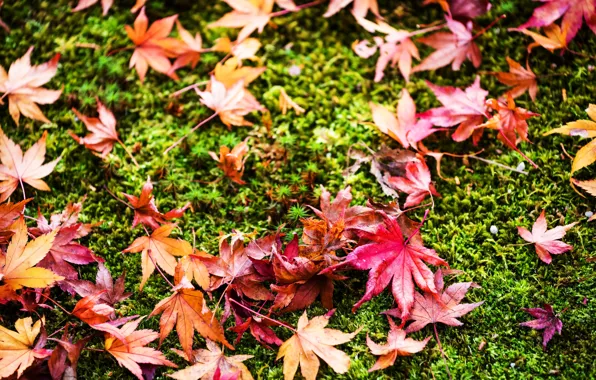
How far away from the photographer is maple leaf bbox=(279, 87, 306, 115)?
2213 millimetres

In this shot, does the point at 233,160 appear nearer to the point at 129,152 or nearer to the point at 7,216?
the point at 129,152

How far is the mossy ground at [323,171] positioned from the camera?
171 centimetres

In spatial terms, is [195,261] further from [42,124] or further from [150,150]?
[42,124]

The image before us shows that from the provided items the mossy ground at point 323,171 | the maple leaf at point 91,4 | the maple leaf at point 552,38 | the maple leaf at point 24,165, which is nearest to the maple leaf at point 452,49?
the mossy ground at point 323,171

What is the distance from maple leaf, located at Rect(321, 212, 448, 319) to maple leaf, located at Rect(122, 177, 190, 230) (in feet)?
2.08

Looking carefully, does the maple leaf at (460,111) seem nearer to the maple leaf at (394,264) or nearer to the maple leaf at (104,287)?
the maple leaf at (394,264)

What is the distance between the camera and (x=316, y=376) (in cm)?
165

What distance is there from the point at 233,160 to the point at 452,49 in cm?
111

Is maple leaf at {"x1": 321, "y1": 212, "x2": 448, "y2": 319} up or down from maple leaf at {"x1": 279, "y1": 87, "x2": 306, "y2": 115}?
down

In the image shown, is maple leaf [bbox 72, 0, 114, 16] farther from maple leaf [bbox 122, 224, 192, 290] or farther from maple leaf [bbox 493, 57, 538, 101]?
maple leaf [bbox 493, 57, 538, 101]

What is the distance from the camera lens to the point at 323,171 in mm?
2088

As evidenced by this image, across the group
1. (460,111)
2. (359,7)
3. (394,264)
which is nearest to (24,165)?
(394,264)

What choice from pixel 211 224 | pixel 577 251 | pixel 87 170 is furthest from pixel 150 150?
pixel 577 251

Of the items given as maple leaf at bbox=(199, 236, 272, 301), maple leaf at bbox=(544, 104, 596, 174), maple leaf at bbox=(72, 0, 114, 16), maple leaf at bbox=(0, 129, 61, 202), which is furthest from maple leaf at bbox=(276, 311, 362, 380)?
maple leaf at bbox=(72, 0, 114, 16)
